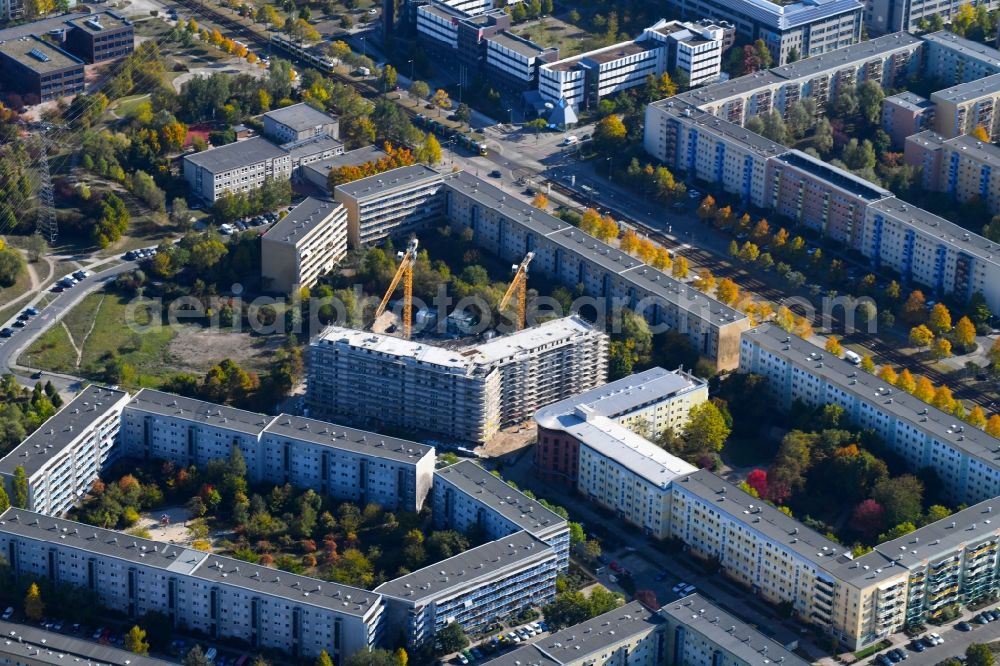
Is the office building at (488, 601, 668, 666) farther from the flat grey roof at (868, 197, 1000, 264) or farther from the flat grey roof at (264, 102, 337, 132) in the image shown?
the flat grey roof at (264, 102, 337, 132)

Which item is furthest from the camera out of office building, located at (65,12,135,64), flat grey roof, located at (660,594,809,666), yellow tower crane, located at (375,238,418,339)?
office building, located at (65,12,135,64)

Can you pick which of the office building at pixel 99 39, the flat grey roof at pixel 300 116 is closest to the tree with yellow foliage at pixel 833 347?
the flat grey roof at pixel 300 116

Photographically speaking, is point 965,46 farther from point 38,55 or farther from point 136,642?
point 136,642

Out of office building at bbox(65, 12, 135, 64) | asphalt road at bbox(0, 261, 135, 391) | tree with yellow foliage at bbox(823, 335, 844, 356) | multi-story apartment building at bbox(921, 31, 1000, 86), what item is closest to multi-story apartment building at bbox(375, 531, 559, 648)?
tree with yellow foliage at bbox(823, 335, 844, 356)

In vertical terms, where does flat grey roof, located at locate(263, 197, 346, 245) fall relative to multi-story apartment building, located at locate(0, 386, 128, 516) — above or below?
above

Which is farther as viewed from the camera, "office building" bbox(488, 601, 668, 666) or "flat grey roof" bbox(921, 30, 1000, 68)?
"flat grey roof" bbox(921, 30, 1000, 68)

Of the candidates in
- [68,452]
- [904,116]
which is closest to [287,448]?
[68,452]
